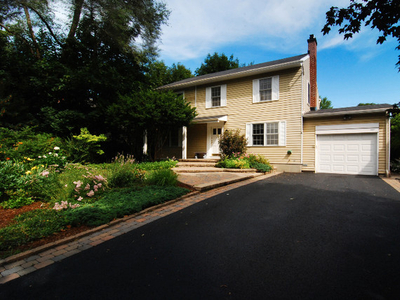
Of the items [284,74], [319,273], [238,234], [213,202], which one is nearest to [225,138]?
[284,74]

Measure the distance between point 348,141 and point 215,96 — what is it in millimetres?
8253

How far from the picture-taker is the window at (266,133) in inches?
492

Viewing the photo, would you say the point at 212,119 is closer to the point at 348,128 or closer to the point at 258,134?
the point at 258,134

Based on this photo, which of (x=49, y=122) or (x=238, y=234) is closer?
(x=238, y=234)

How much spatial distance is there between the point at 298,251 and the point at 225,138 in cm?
955

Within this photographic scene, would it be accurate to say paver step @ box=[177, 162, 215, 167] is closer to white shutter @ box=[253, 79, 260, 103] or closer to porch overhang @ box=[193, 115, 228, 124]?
porch overhang @ box=[193, 115, 228, 124]

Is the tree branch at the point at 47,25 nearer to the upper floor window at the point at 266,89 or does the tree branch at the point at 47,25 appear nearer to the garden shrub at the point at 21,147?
the garden shrub at the point at 21,147

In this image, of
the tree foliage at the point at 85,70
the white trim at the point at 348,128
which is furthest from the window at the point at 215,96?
the white trim at the point at 348,128

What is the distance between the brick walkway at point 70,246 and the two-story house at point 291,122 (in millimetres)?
→ 9389

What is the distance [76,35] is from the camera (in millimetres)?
14000

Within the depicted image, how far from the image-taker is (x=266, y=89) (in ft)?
43.1

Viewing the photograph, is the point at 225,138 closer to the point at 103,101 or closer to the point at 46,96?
the point at 103,101

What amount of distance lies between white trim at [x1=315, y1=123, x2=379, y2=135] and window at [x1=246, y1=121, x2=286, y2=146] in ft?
6.08

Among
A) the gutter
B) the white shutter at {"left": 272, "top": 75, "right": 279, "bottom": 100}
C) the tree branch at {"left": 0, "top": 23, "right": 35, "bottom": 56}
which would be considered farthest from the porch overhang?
the tree branch at {"left": 0, "top": 23, "right": 35, "bottom": 56}
